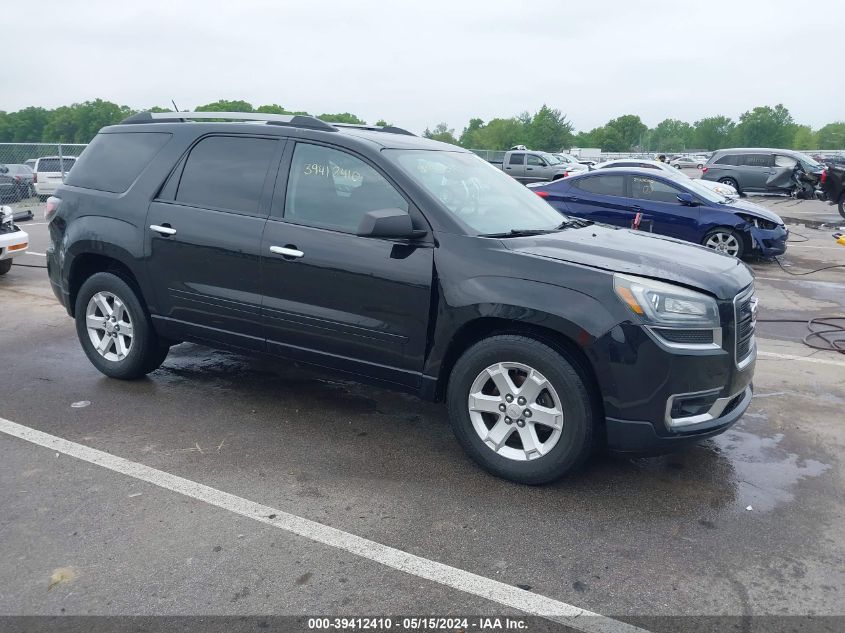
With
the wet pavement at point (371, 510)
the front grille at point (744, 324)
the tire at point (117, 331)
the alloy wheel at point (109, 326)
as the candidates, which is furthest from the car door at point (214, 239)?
the front grille at point (744, 324)

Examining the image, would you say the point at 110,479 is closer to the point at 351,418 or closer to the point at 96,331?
the point at 351,418

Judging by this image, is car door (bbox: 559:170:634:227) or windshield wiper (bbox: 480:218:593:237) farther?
car door (bbox: 559:170:634:227)

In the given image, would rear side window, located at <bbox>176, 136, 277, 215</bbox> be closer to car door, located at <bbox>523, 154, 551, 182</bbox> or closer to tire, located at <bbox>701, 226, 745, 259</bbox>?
tire, located at <bbox>701, 226, 745, 259</bbox>

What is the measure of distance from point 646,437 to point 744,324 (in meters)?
0.88

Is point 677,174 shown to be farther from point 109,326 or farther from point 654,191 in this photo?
point 109,326

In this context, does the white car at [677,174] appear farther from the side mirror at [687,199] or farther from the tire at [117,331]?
the tire at [117,331]

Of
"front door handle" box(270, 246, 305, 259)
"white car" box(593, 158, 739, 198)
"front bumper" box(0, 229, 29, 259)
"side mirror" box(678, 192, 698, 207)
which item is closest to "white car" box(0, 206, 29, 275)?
"front bumper" box(0, 229, 29, 259)

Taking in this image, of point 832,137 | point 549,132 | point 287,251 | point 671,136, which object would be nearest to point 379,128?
point 287,251

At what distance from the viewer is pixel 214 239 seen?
4.68 metres

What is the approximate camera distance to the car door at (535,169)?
29.2 m

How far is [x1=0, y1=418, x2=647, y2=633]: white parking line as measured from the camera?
283 centimetres

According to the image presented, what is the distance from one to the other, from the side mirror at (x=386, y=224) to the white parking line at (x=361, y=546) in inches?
60.0

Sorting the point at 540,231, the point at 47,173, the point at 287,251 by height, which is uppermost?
the point at 540,231

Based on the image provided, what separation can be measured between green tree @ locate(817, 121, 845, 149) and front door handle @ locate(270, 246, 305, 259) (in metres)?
133
